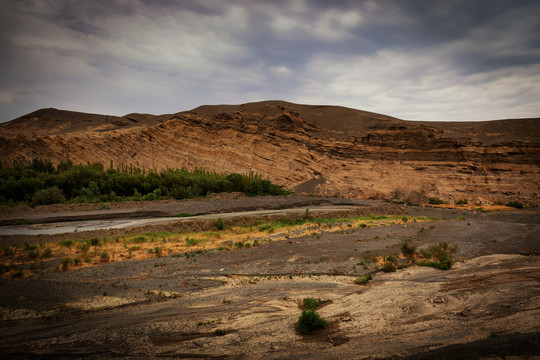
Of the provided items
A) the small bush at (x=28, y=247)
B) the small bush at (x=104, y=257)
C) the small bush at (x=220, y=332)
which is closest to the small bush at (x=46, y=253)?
the small bush at (x=28, y=247)

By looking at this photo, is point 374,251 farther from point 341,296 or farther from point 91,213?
point 91,213

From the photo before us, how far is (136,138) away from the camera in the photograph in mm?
43531

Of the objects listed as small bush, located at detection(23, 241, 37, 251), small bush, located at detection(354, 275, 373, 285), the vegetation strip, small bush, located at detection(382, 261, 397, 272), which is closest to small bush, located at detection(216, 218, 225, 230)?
the vegetation strip

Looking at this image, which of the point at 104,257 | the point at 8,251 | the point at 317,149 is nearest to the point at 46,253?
the point at 8,251

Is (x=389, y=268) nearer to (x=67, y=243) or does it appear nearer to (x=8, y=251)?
(x=67, y=243)

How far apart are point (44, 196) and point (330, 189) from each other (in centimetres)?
3234

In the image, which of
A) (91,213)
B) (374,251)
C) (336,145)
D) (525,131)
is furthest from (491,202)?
(91,213)

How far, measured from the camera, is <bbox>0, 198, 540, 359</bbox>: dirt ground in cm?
530

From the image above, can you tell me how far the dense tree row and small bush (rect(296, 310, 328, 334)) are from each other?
25899 millimetres

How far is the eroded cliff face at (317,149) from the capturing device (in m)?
39.0

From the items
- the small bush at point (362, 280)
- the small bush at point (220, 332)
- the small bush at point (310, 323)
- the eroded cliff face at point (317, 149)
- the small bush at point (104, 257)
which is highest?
the eroded cliff face at point (317, 149)

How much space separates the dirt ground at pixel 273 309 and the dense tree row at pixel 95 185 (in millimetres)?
19307

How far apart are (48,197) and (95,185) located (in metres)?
4.18

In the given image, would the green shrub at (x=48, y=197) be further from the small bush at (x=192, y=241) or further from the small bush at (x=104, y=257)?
the small bush at (x=104, y=257)
